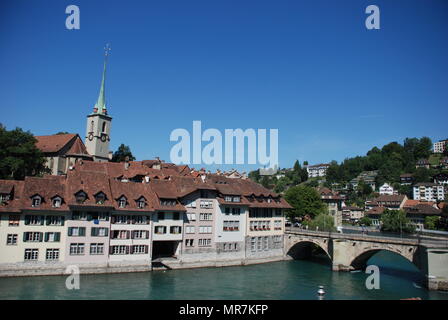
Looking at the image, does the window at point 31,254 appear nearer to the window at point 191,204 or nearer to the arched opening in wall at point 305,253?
the window at point 191,204

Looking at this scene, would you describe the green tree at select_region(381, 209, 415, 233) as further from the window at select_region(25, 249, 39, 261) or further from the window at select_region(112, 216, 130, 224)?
the window at select_region(25, 249, 39, 261)

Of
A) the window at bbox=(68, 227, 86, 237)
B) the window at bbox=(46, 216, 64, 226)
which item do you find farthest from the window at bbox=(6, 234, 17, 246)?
the window at bbox=(68, 227, 86, 237)

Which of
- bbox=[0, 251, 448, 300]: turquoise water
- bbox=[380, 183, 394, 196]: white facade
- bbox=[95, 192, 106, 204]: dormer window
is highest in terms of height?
bbox=[380, 183, 394, 196]: white facade

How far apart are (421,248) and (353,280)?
8.78 meters

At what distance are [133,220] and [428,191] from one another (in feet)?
445

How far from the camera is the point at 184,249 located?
168 feet

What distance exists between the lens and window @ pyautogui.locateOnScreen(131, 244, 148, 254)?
4686 centimetres

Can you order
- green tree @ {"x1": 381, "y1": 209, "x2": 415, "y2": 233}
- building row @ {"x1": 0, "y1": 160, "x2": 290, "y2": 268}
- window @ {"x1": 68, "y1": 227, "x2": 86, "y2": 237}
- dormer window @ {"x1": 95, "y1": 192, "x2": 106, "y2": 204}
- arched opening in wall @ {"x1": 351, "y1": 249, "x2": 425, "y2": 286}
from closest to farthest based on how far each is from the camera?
building row @ {"x1": 0, "y1": 160, "x2": 290, "y2": 268}
window @ {"x1": 68, "y1": 227, "x2": 86, "y2": 237}
dormer window @ {"x1": 95, "y1": 192, "x2": 106, "y2": 204}
arched opening in wall @ {"x1": 351, "y1": 249, "x2": 425, "y2": 286}
green tree @ {"x1": 381, "y1": 209, "x2": 415, "y2": 233}

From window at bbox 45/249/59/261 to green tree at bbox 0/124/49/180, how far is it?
17.3m

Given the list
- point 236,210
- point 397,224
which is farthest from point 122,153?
point 397,224

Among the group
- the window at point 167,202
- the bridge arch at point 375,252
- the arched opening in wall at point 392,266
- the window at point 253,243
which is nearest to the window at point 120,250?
the window at point 167,202

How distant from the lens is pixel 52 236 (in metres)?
42.1

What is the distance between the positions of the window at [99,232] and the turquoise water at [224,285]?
4.70 m
